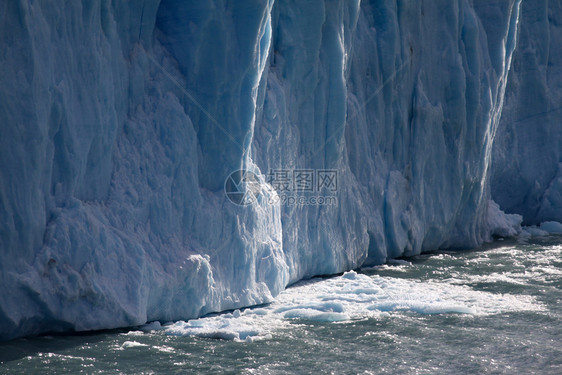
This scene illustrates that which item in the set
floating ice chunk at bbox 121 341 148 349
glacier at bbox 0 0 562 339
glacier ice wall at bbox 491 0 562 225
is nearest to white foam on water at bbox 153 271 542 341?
glacier at bbox 0 0 562 339

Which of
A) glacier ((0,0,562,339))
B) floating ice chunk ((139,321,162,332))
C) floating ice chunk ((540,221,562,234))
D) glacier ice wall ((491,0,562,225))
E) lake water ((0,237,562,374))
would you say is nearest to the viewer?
lake water ((0,237,562,374))

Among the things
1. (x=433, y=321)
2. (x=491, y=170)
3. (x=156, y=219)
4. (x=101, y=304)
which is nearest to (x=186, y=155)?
(x=156, y=219)

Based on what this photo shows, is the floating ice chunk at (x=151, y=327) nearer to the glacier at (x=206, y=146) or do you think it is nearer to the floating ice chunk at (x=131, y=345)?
the glacier at (x=206, y=146)

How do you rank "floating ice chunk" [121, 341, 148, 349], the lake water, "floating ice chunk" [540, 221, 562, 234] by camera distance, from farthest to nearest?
"floating ice chunk" [540, 221, 562, 234]
"floating ice chunk" [121, 341, 148, 349]
the lake water

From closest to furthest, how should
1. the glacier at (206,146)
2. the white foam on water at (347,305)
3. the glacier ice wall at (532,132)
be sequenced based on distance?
1. the glacier at (206,146)
2. the white foam on water at (347,305)
3. the glacier ice wall at (532,132)

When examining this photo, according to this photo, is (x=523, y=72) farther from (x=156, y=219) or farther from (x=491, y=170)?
(x=156, y=219)

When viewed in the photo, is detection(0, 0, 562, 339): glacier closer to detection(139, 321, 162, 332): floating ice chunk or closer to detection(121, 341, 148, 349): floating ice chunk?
detection(139, 321, 162, 332): floating ice chunk

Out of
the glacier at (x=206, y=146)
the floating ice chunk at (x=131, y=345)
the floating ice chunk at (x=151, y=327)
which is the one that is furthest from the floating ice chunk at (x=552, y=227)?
the floating ice chunk at (x=131, y=345)
